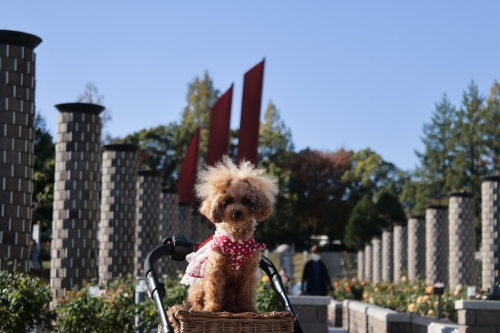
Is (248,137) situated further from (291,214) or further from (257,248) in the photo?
(291,214)

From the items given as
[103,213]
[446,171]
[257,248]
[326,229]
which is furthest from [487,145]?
[257,248]

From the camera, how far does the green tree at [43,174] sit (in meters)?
27.3

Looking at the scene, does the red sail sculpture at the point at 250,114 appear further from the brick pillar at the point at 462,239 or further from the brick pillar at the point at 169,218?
the brick pillar at the point at 462,239

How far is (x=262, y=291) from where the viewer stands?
34.8ft

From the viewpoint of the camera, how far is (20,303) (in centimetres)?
676

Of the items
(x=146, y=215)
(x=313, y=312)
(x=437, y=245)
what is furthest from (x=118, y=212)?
(x=437, y=245)

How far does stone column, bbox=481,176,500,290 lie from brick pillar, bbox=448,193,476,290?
5.20 m

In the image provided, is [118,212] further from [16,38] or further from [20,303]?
[20,303]

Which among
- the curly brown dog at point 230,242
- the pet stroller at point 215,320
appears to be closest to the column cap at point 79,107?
the curly brown dog at point 230,242

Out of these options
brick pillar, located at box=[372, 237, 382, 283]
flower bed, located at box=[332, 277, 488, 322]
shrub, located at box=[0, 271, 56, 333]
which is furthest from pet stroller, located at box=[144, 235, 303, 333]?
brick pillar, located at box=[372, 237, 382, 283]

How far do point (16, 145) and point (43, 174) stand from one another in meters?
17.4

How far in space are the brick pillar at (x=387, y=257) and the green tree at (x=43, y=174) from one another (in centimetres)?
1518

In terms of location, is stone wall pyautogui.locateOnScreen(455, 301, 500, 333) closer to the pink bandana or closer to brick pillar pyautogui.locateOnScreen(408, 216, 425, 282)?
the pink bandana

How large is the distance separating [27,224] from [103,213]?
7438 millimetres
